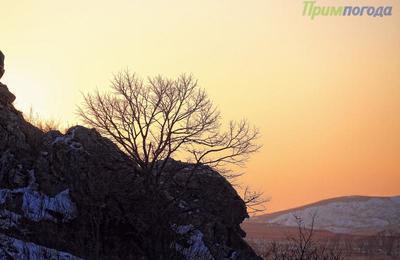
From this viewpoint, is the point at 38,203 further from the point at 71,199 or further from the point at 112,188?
the point at 112,188

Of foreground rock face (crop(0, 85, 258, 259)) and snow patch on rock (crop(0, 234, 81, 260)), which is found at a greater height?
foreground rock face (crop(0, 85, 258, 259))

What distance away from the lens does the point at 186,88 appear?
26469 mm

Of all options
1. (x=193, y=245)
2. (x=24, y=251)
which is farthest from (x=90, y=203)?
(x=24, y=251)

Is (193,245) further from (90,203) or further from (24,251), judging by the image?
(24,251)

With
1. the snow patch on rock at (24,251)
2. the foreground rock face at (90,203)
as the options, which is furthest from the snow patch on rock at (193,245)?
the snow patch on rock at (24,251)

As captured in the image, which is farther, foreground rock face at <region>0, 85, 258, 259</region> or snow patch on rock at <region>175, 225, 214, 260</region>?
snow patch on rock at <region>175, 225, 214, 260</region>

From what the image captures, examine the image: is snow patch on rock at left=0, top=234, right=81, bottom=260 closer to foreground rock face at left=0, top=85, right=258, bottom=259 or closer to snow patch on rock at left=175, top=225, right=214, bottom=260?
foreground rock face at left=0, top=85, right=258, bottom=259

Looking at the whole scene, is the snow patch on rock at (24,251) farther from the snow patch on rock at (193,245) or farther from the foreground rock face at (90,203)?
the snow patch on rock at (193,245)

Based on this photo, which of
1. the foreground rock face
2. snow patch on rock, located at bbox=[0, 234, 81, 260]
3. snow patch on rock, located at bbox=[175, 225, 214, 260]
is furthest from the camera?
snow patch on rock, located at bbox=[175, 225, 214, 260]

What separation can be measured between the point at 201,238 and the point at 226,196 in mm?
5395

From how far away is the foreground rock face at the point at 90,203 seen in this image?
2120 centimetres

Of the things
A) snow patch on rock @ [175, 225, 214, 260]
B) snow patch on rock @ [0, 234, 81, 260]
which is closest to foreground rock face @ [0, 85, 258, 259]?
snow patch on rock @ [175, 225, 214, 260]

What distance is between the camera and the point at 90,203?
22438 mm

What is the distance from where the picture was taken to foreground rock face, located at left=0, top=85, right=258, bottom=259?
21.2m
